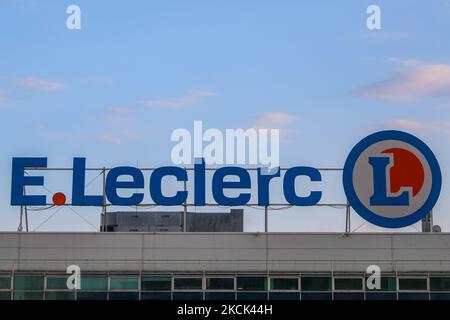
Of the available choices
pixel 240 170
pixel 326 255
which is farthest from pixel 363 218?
pixel 240 170

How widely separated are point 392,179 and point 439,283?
211 inches

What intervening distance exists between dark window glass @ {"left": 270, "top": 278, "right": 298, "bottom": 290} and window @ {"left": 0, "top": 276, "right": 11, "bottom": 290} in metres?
11.6

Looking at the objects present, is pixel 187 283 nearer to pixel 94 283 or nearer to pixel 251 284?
pixel 251 284

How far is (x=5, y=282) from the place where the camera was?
42688mm

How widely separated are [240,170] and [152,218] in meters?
22.5

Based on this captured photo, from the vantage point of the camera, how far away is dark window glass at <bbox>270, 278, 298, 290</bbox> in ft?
139

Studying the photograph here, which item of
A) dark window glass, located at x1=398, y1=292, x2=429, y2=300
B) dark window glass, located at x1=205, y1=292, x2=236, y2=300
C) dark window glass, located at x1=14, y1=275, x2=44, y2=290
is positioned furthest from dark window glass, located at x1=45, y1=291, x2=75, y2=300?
dark window glass, located at x1=398, y1=292, x2=429, y2=300

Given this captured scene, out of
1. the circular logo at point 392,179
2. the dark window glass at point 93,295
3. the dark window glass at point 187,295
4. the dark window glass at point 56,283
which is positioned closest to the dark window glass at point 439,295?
the circular logo at point 392,179

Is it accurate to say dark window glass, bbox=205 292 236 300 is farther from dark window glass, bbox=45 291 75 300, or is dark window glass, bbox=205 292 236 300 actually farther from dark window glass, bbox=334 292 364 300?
dark window glass, bbox=45 291 75 300

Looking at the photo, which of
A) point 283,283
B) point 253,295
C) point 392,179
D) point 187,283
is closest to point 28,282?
point 187,283
